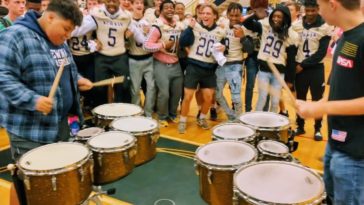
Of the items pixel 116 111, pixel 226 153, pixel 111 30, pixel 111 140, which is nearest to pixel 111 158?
pixel 111 140

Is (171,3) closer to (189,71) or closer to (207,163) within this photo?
(189,71)

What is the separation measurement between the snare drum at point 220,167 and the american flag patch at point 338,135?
59 centimetres

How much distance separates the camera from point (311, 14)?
480 cm

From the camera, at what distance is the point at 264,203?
6.14 feet

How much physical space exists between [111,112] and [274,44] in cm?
269

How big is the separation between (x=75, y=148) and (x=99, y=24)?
2934mm

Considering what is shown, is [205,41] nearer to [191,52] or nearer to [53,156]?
[191,52]

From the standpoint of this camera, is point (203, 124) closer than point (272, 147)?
No

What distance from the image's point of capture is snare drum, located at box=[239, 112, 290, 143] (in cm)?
313

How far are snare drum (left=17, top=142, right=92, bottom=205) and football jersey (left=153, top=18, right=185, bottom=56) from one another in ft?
10.8

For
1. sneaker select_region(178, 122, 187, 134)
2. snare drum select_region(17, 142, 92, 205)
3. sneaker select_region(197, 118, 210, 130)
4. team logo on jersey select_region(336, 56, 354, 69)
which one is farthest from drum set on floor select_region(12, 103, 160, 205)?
sneaker select_region(197, 118, 210, 130)

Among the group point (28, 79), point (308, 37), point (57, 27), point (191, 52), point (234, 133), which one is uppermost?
point (57, 27)

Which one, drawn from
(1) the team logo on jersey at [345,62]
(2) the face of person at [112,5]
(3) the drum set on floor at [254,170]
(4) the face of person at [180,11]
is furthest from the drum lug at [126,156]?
(4) the face of person at [180,11]

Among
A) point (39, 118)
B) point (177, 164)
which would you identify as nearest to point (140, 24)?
point (177, 164)
